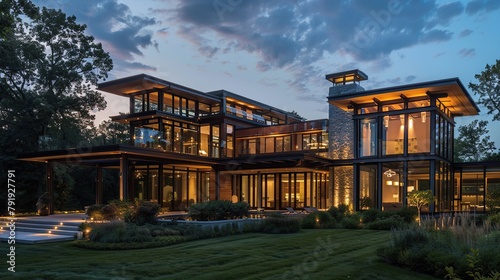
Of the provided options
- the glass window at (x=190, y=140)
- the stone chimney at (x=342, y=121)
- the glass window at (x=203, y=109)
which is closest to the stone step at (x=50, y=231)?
the glass window at (x=190, y=140)

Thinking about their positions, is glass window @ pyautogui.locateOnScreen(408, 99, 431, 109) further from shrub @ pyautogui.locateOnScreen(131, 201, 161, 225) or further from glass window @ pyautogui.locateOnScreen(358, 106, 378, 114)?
shrub @ pyautogui.locateOnScreen(131, 201, 161, 225)

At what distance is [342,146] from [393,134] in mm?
3762

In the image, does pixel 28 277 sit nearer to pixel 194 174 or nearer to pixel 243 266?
pixel 243 266

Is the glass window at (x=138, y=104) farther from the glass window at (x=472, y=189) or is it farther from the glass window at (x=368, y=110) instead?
the glass window at (x=472, y=189)

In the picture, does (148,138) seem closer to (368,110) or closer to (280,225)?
(280,225)

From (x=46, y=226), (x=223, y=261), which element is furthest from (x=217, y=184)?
(x=223, y=261)

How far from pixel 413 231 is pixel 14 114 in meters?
29.2

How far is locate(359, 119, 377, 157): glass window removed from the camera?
26.0 meters

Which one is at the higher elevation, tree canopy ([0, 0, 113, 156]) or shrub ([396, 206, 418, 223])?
tree canopy ([0, 0, 113, 156])

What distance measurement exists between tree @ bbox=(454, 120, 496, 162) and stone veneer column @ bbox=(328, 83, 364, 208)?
21.0 meters

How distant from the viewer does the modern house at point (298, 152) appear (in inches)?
962

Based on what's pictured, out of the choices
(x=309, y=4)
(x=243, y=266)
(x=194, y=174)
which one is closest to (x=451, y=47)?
(x=309, y=4)

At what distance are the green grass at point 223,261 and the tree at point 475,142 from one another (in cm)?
3452

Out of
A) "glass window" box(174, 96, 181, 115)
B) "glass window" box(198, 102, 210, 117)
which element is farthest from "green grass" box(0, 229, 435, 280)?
"glass window" box(198, 102, 210, 117)
